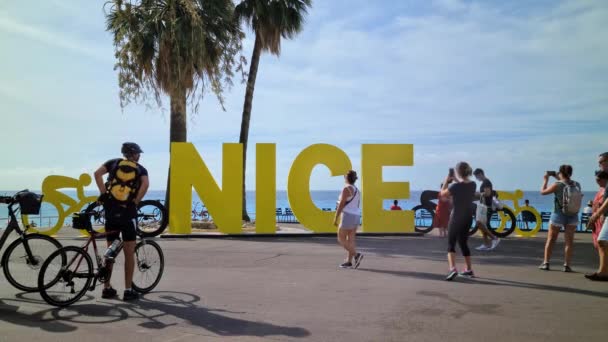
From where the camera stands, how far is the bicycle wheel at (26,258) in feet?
20.9

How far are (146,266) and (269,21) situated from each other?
53.2 feet

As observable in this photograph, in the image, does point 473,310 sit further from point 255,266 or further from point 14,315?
point 14,315

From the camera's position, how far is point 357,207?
911 cm

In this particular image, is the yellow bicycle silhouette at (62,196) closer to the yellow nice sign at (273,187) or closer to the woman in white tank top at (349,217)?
the yellow nice sign at (273,187)

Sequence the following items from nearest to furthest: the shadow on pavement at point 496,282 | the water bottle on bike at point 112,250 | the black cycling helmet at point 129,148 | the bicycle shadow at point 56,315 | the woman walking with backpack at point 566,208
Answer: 1. the bicycle shadow at point 56,315
2. the water bottle on bike at point 112,250
3. the black cycling helmet at point 129,148
4. the shadow on pavement at point 496,282
5. the woman walking with backpack at point 566,208

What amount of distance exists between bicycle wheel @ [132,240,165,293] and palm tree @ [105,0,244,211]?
11877 millimetres

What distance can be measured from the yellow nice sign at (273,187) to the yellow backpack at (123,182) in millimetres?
8667

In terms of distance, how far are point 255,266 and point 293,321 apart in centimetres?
399

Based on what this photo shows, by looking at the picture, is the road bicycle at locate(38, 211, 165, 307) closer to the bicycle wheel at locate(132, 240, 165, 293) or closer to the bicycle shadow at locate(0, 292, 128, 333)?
the bicycle shadow at locate(0, 292, 128, 333)

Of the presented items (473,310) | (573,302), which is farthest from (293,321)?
(573,302)

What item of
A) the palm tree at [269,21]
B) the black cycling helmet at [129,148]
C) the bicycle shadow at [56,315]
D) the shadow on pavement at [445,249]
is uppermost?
the palm tree at [269,21]

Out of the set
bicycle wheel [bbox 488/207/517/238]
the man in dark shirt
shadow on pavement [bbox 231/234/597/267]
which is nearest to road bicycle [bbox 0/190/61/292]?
shadow on pavement [bbox 231/234/597/267]

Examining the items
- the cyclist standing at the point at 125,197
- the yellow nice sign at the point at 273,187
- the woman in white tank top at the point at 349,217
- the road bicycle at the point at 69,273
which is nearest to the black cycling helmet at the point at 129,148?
the cyclist standing at the point at 125,197

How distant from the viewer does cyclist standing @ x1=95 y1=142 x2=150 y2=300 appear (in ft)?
20.3
